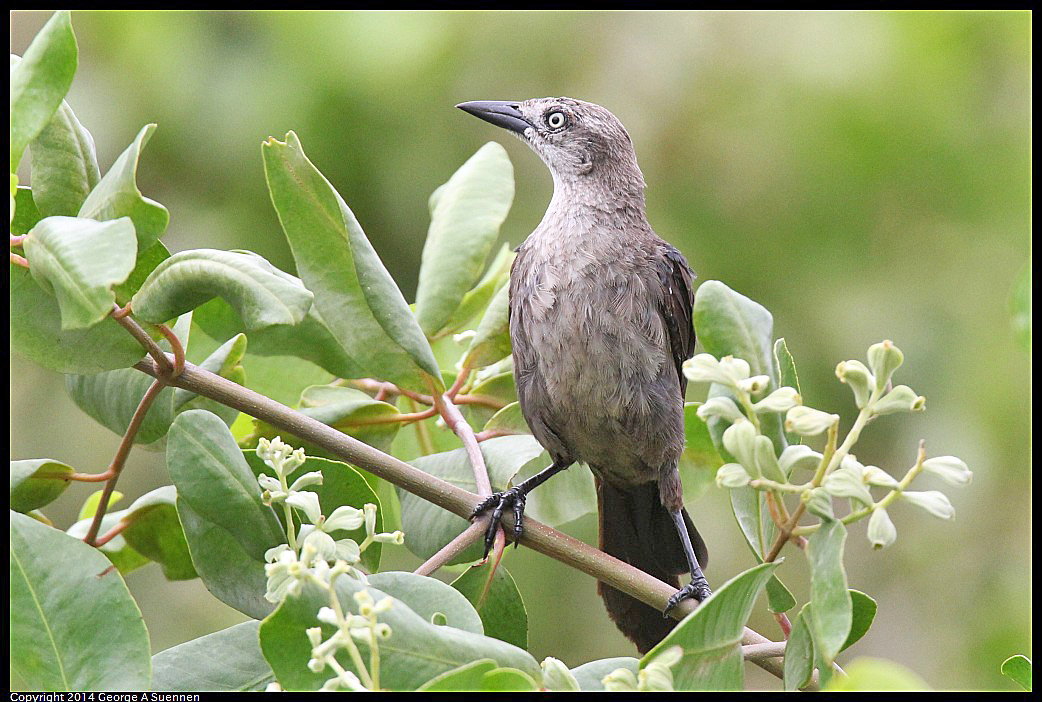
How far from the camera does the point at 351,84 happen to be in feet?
17.6

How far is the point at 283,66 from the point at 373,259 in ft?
11.9

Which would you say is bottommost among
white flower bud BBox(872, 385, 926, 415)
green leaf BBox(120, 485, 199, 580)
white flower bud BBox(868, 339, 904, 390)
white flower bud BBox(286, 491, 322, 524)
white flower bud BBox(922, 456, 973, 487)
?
green leaf BBox(120, 485, 199, 580)

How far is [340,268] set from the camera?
2131 millimetres

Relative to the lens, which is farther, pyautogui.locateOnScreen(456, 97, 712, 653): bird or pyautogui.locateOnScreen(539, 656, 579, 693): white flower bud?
pyautogui.locateOnScreen(456, 97, 712, 653): bird

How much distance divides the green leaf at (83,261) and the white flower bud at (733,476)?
910mm

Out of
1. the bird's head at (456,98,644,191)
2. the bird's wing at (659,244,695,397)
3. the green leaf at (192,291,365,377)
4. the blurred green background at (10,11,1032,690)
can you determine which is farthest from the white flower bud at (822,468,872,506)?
the blurred green background at (10,11,1032,690)

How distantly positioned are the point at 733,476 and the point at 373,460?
76 cm

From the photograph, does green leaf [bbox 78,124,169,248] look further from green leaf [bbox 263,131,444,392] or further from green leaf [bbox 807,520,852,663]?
green leaf [bbox 807,520,852,663]

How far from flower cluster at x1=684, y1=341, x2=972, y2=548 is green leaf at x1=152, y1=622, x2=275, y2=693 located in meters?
0.83

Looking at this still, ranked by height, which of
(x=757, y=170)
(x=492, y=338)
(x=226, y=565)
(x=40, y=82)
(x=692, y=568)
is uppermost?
(x=757, y=170)

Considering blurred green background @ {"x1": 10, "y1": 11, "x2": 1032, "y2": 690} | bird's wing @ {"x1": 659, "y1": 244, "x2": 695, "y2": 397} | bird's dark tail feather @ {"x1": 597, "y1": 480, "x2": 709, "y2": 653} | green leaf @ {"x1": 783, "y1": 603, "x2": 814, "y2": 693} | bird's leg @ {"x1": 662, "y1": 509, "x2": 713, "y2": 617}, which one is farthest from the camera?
blurred green background @ {"x1": 10, "y1": 11, "x2": 1032, "y2": 690}

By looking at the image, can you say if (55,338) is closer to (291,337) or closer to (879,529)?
(291,337)

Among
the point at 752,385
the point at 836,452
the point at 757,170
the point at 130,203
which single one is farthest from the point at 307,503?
the point at 757,170

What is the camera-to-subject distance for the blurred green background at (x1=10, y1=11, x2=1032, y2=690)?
5309mm
